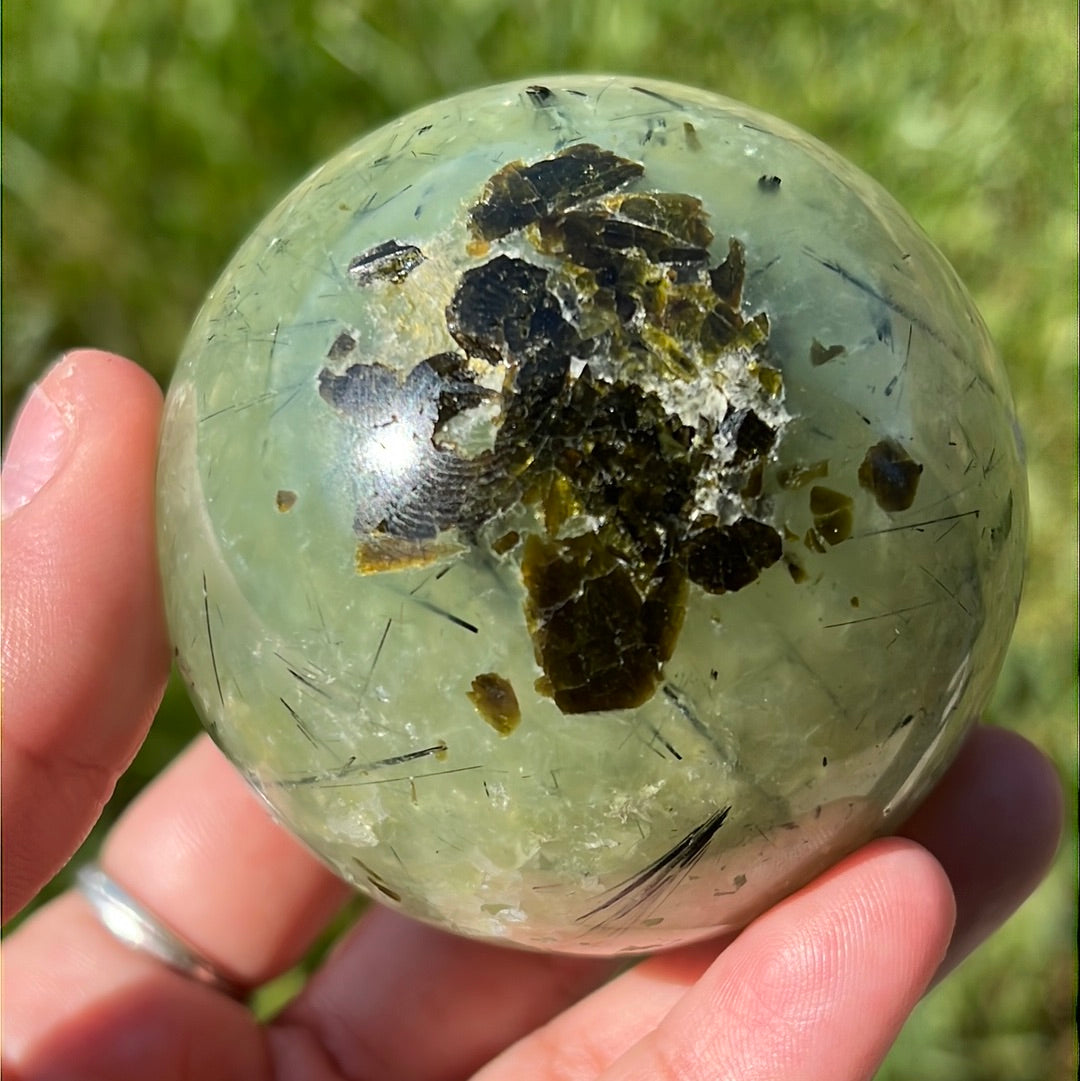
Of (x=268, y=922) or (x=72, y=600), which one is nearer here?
Answer: (x=72, y=600)

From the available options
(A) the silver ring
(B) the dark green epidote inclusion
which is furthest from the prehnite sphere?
(A) the silver ring

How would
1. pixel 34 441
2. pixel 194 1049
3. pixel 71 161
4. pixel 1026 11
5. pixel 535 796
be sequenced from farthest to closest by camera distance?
1. pixel 1026 11
2. pixel 71 161
3. pixel 194 1049
4. pixel 34 441
5. pixel 535 796

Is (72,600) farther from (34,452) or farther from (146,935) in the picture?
(146,935)

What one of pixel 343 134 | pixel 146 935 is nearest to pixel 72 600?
pixel 146 935

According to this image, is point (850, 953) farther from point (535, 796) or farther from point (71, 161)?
point (71, 161)

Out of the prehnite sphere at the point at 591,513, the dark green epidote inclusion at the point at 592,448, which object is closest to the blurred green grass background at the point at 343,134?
the prehnite sphere at the point at 591,513

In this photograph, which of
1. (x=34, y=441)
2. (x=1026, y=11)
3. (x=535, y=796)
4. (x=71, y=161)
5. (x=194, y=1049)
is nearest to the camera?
(x=535, y=796)

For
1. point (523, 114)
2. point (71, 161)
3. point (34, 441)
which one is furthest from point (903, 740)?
point (71, 161)

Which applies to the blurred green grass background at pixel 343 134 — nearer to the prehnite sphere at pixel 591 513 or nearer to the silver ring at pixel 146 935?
the silver ring at pixel 146 935
